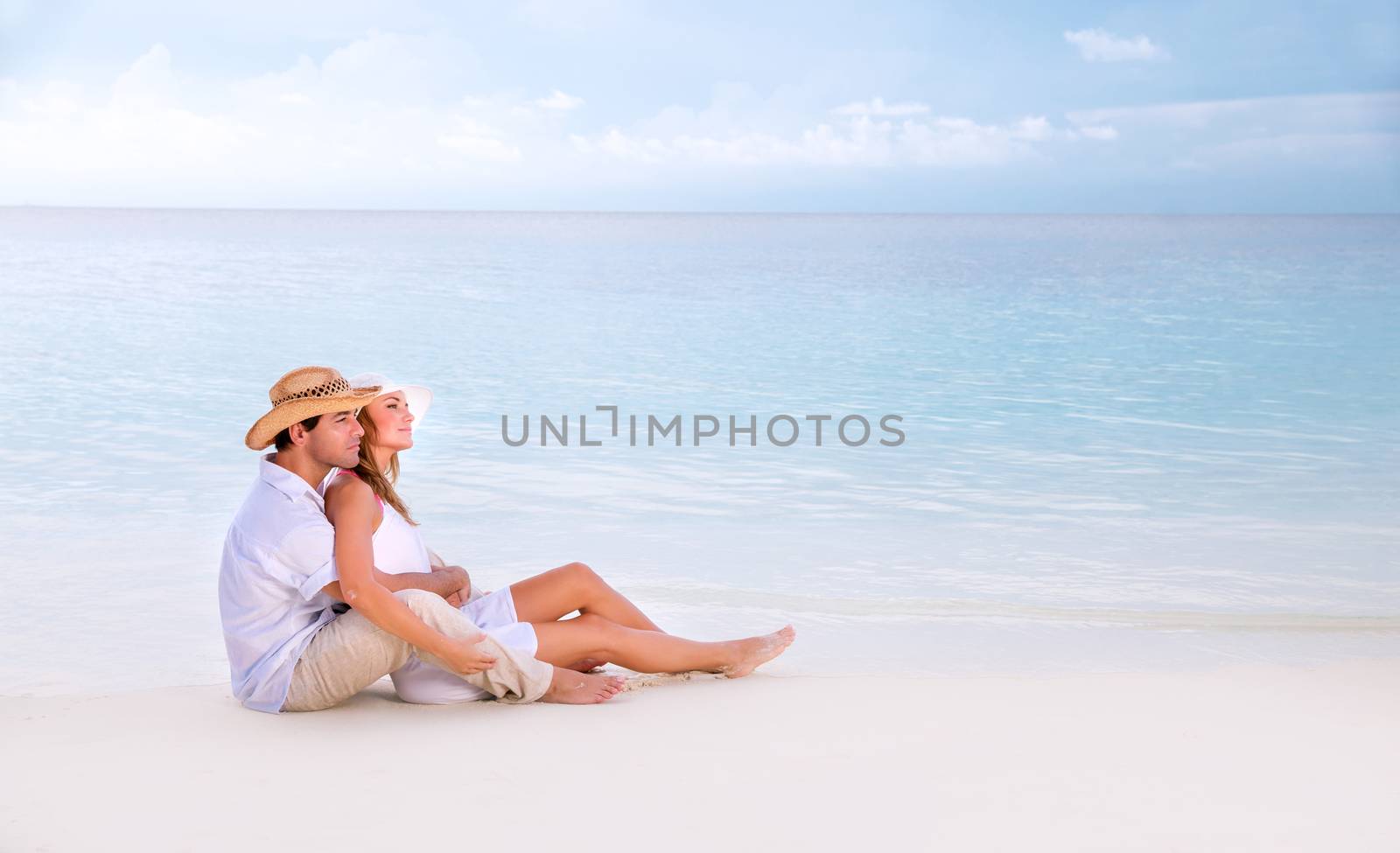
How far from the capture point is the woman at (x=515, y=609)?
11.8 feet

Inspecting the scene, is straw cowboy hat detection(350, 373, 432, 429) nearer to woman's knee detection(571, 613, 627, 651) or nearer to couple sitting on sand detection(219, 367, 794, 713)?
couple sitting on sand detection(219, 367, 794, 713)

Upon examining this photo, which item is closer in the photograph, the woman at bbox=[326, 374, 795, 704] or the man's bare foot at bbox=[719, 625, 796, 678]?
the woman at bbox=[326, 374, 795, 704]

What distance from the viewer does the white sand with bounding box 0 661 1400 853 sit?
9.00 feet

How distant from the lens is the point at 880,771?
122 inches

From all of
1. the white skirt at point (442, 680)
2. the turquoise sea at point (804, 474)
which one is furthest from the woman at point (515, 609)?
the turquoise sea at point (804, 474)

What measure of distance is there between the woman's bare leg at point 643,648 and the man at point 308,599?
19cm

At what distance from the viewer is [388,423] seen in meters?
3.62

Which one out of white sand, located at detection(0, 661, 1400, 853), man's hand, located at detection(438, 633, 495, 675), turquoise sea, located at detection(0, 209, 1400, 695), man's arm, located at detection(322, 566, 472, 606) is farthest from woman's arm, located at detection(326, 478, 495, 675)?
turquoise sea, located at detection(0, 209, 1400, 695)

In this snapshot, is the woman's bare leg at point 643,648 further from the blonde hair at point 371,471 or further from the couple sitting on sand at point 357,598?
the blonde hair at point 371,471

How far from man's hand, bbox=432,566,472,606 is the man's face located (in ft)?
1.44

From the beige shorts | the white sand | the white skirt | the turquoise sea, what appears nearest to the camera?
the white sand

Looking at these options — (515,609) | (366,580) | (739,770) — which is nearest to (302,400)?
(366,580)

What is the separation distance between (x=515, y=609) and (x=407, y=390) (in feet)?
2.40

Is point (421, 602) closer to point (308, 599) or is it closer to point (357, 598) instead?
point (357, 598)
